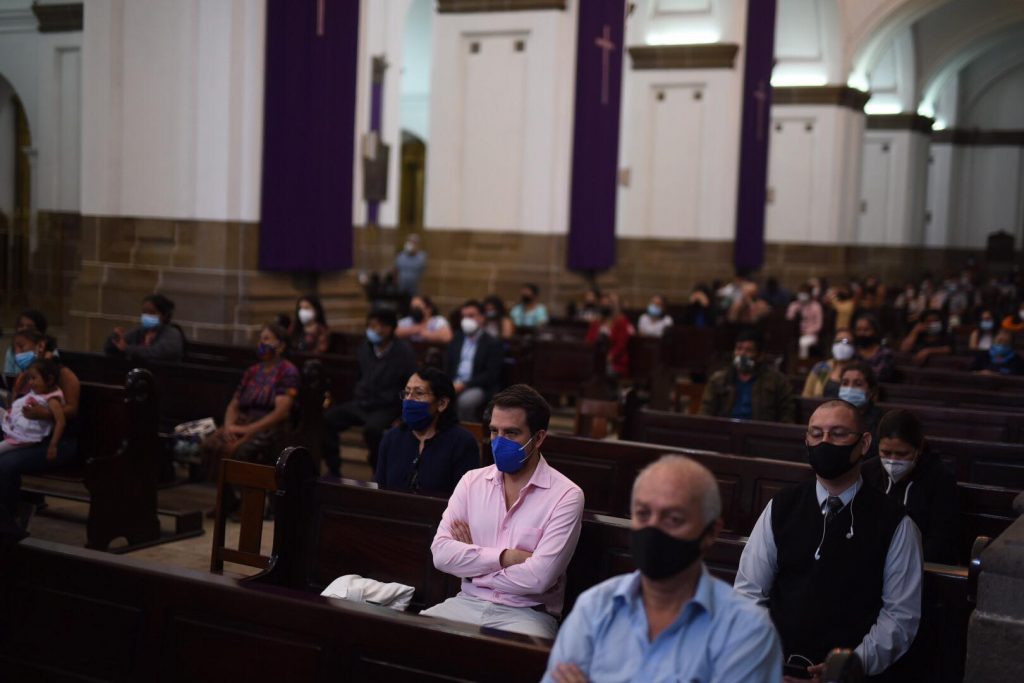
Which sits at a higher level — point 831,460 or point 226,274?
point 226,274

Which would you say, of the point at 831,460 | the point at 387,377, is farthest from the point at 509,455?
the point at 387,377

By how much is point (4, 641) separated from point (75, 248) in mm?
10795

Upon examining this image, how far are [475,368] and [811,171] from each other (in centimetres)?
1725

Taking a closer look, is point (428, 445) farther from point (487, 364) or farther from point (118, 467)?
point (487, 364)

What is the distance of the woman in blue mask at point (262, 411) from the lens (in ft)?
23.6

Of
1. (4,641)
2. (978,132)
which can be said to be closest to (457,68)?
(4,641)

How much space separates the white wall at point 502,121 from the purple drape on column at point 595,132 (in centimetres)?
18

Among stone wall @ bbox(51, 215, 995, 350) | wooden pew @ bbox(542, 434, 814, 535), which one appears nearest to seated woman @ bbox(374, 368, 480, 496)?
wooden pew @ bbox(542, 434, 814, 535)

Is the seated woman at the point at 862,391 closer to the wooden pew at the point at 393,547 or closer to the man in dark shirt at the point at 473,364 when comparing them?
the wooden pew at the point at 393,547

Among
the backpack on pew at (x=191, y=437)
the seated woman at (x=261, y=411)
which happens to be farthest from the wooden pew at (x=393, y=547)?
the backpack on pew at (x=191, y=437)

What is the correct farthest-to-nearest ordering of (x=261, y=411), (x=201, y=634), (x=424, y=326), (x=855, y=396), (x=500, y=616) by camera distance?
1. (x=424, y=326)
2. (x=261, y=411)
3. (x=855, y=396)
4. (x=500, y=616)
5. (x=201, y=634)

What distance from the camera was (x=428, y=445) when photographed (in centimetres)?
497

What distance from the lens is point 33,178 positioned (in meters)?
14.6

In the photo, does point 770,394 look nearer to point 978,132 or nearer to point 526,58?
point 526,58
